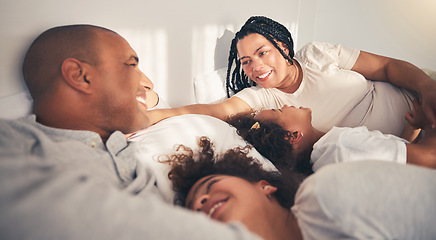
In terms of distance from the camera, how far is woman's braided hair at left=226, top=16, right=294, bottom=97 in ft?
4.88

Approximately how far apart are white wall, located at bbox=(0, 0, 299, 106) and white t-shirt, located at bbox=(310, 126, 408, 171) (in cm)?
84

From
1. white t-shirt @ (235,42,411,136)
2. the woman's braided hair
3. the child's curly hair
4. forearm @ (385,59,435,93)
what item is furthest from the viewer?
the woman's braided hair

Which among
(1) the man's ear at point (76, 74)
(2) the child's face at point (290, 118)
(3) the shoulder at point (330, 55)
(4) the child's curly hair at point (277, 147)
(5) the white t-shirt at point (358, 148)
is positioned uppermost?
(1) the man's ear at point (76, 74)

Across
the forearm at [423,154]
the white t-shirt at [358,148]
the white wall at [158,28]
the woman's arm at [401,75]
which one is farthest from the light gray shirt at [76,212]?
the woman's arm at [401,75]

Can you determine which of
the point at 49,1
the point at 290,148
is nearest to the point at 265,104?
the point at 290,148

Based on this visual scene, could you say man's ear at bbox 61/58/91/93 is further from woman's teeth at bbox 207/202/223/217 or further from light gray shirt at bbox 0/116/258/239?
woman's teeth at bbox 207/202/223/217

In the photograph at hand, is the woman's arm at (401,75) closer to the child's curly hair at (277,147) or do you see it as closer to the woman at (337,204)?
the child's curly hair at (277,147)

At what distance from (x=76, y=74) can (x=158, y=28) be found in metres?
0.60

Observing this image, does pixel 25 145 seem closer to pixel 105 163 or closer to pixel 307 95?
pixel 105 163

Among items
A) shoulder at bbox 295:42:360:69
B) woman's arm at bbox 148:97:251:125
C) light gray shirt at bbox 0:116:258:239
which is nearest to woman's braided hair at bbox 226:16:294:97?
shoulder at bbox 295:42:360:69

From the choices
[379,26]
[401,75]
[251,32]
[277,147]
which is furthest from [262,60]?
[379,26]

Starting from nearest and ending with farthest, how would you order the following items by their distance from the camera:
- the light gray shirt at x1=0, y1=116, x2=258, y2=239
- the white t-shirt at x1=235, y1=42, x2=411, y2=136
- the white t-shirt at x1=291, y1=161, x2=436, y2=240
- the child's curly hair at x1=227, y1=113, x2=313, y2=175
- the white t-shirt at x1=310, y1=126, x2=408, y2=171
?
the light gray shirt at x1=0, y1=116, x2=258, y2=239
the white t-shirt at x1=291, y1=161, x2=436, y2=240
the white t-shirt at x1=310, y1=126, x2=408, y2=171
the child's curly hair at x1=227, y1=113, x2=313, y2=175
the white t-shirt at x1=235, y1=42, x2=411, y2=136

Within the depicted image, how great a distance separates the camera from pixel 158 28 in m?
1.29

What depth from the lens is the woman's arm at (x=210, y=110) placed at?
1.18 metres
